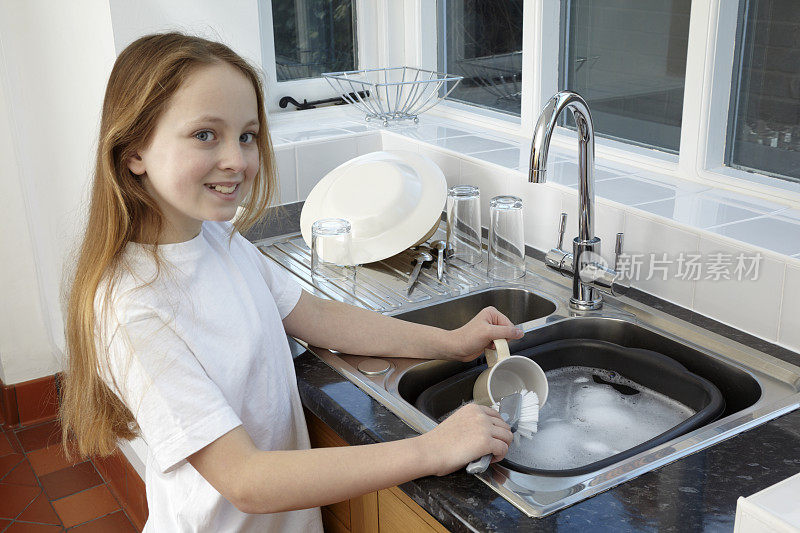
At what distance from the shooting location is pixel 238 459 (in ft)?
3.01

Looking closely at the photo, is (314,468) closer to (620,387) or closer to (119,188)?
(119,188)

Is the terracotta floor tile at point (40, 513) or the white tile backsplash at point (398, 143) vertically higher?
the white tile backsplash at point (398, 143)

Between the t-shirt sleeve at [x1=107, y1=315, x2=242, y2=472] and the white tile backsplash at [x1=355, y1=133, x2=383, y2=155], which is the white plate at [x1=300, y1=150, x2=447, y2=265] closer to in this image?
the white tile backsplash at [x1=355, y1=133, x2=383, y2=155]

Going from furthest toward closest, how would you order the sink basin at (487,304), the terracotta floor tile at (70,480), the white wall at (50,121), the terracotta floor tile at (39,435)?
the terracotta floor tile at (39,435) < the terracotta floor tile at (70,480) < the white wall at (50,121) < the sink basin at (487,304)

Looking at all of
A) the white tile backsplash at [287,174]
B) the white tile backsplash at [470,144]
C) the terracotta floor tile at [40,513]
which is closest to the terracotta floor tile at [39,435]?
the terracotta floor tile at [40,513]

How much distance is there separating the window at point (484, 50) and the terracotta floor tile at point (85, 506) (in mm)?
1494

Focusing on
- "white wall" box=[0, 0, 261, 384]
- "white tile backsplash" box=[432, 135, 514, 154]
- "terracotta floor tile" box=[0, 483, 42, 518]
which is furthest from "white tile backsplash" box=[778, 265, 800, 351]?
"terracotta floor tile" box=[0, 483, 42, 518]

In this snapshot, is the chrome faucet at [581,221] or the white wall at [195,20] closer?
the chrome faucet at [581,221]

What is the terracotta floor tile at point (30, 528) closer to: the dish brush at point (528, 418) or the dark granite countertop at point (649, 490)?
the dark granite countertop at point (649, 490)

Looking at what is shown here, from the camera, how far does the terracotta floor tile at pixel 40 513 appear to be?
2.21m

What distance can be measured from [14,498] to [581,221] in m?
1.83

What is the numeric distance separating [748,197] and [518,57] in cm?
74

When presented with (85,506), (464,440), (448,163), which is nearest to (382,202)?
(448,163)

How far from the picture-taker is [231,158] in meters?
0.97
